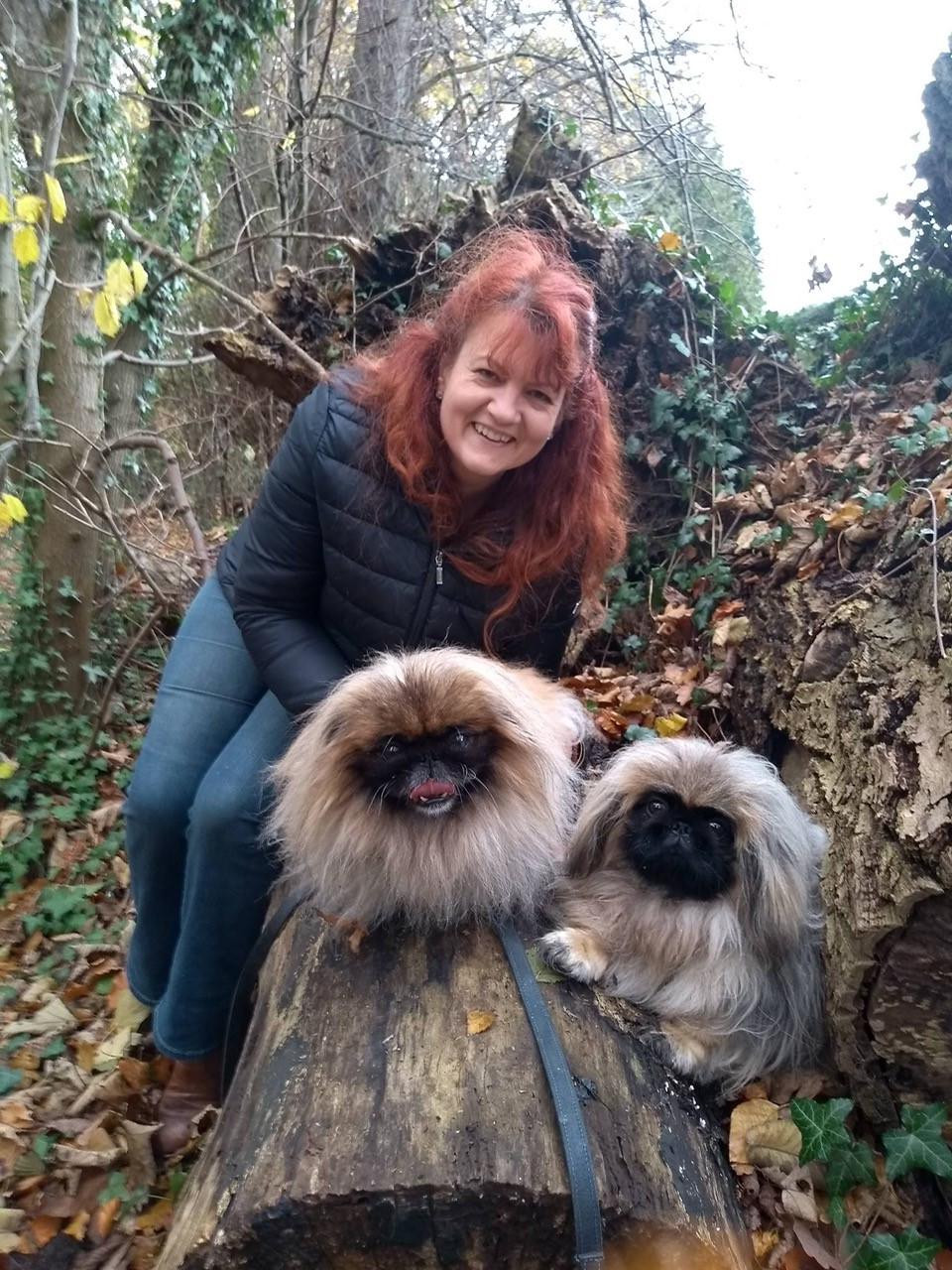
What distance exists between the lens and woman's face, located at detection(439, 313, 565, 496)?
2.67m

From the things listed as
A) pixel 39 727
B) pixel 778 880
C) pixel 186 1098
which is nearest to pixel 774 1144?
pixel 778 880

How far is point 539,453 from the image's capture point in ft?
9.89

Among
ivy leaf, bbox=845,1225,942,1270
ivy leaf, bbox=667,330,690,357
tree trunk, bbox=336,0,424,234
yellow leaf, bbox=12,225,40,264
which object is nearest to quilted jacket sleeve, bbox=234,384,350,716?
yellow leaf, bbox=12,225,40,264

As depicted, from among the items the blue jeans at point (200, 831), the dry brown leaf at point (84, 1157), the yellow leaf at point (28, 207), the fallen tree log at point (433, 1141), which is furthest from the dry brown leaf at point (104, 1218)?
the yellow leaf at point (28, 207)

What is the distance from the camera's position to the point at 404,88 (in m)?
7.78

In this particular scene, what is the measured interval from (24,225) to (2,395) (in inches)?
84.2

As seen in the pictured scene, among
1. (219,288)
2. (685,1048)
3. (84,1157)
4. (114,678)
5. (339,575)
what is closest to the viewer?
(685,1048)

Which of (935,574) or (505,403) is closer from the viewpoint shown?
(935,574)

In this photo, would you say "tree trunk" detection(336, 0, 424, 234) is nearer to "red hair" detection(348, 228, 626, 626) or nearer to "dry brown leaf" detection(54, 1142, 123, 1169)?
"red hair" detection(348, 228, 626, 626)

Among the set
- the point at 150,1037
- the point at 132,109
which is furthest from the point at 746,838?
the point at 132,109

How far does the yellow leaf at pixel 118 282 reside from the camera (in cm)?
285

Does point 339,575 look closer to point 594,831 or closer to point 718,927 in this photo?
point 594,831

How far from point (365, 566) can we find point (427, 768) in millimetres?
886

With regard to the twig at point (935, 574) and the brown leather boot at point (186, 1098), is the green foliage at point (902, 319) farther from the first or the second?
the brown leather boot at point (186, 1098)
